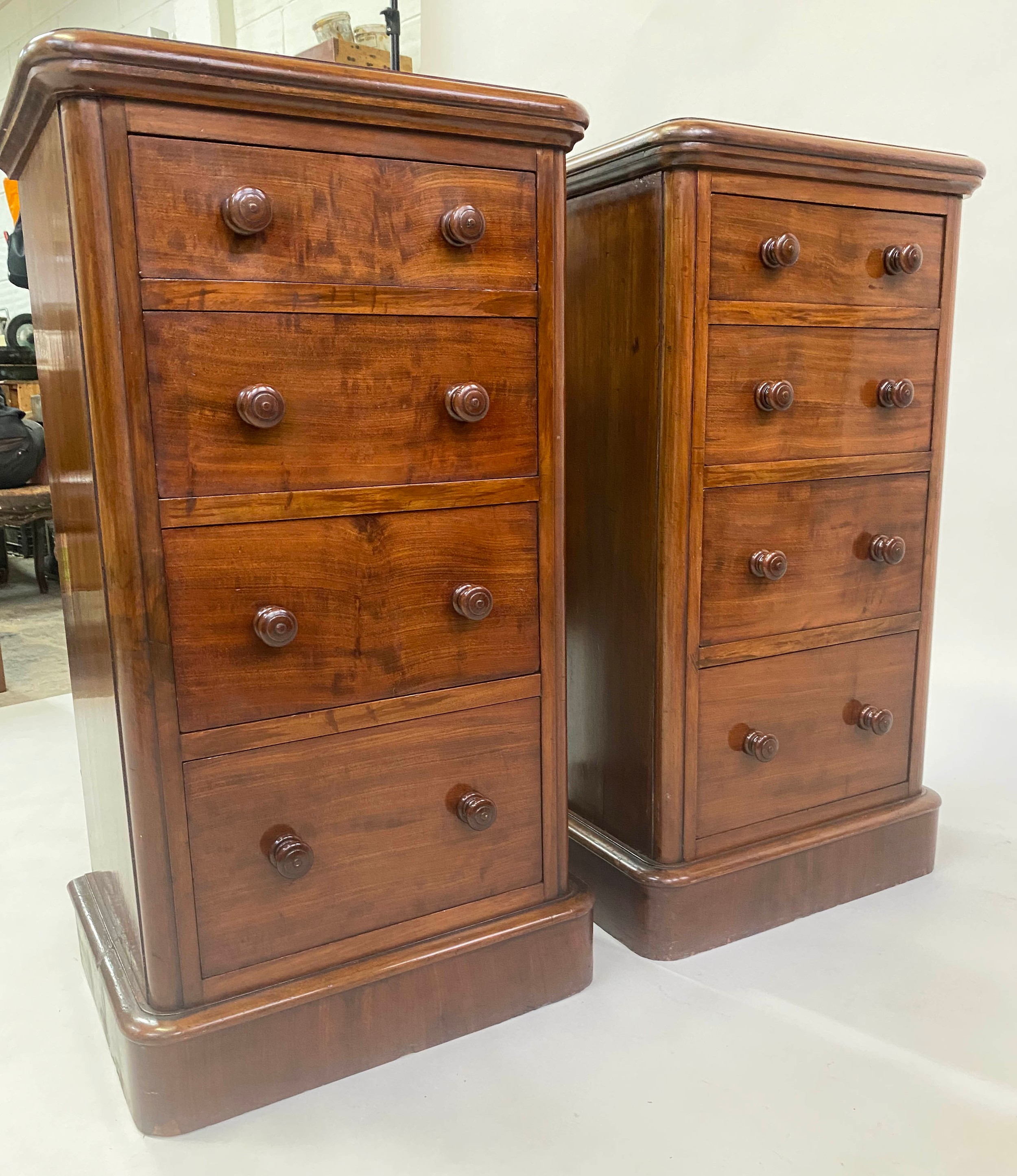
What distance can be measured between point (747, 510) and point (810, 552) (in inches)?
5.4

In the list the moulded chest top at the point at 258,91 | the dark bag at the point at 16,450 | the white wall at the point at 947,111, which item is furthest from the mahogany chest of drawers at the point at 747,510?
the dark bag at the point at 16,450

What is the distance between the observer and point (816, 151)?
51.7 inches

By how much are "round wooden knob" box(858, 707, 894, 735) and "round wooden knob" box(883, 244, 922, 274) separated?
2.12 ft

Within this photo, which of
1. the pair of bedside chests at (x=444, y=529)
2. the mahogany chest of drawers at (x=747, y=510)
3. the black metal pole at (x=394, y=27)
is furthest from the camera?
the black metal pole at (x=394, y=27)

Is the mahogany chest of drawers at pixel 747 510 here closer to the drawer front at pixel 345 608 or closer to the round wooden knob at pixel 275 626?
the drawer front at pixel 345 608

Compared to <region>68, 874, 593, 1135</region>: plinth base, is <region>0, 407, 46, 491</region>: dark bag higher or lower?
higher

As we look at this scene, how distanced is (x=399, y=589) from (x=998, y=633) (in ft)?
5.17

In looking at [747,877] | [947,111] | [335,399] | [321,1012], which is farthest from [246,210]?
[947,111]

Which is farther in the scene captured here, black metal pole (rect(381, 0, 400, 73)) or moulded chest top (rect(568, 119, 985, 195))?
black metal pole (rect(381, 0, 400, 73))

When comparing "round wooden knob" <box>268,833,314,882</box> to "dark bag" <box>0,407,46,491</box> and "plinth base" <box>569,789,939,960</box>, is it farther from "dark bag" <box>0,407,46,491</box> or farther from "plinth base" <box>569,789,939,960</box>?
"dark bag" <box>0,407,46,491</box>

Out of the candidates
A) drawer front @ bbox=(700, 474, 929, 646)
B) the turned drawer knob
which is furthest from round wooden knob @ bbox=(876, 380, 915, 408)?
the turned drawer knob

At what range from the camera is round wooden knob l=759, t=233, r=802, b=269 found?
1.30 metres

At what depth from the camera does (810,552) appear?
1456 mm

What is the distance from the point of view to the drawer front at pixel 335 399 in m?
1.00
